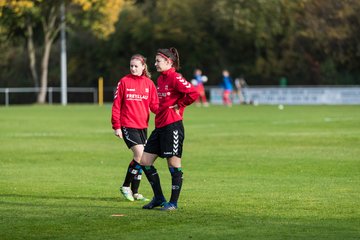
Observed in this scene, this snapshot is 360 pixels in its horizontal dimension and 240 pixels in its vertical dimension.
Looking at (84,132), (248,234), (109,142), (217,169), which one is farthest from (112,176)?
(84,132)

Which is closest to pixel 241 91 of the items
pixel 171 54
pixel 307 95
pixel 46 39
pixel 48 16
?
pixel 307 95

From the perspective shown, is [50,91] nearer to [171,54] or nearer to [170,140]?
[171,54]

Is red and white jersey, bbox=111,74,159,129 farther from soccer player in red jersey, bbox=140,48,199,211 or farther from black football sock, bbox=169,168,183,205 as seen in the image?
black football sock, bbox=169,168,183,205

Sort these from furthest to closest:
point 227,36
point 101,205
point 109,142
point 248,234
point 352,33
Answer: point 227,36
point 352,33
point 109,142
point 101,205
point 248,234

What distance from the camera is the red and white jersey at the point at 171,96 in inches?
513

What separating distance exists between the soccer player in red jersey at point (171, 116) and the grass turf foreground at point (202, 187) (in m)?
0.38

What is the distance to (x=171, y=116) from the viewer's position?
13133 mm

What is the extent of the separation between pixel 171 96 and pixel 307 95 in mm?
51723

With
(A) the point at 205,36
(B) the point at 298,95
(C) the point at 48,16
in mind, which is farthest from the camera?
(A) the point at 205,36

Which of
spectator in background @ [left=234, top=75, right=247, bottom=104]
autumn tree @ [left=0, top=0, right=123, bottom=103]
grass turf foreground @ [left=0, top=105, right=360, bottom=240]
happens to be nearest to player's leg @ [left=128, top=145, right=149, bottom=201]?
grass turf foreground @ [left=0, top=105, right=360, bottom=240]

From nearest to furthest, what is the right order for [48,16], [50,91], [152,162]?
[152,162] → [48,16] → [50,91]

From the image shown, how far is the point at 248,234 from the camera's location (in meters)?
10.8

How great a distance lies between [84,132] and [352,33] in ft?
134

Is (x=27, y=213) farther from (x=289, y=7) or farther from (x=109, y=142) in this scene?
(x=289, y=7)
